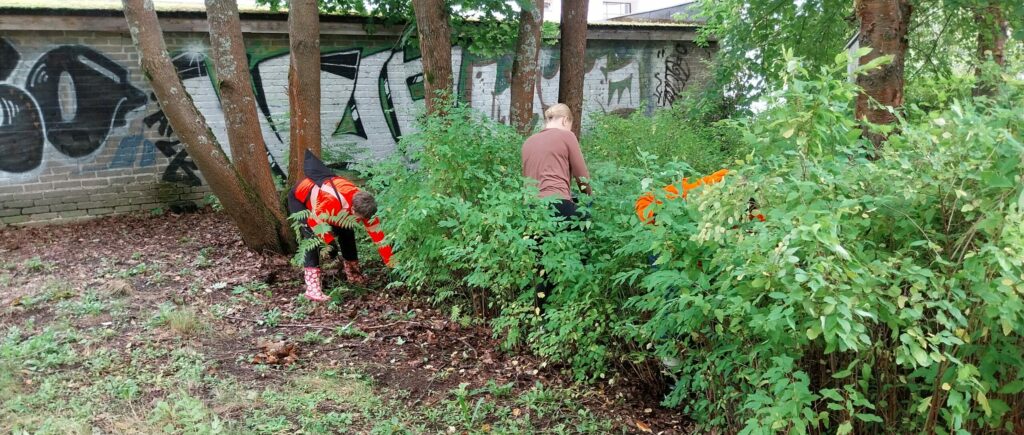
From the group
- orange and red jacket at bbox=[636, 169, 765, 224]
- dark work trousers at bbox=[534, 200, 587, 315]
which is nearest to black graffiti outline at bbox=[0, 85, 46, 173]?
dark work trousers at bbox=[534, 200, 587, 315]

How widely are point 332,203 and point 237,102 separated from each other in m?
2.00

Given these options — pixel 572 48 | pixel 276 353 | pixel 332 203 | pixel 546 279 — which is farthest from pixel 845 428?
pixel 572 48

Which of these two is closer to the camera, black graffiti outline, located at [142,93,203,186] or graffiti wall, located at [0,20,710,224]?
graffiti wall, located at [0,20,710,224]

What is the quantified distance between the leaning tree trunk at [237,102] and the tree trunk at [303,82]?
346 millimetres

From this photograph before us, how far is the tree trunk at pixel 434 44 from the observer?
718 cm

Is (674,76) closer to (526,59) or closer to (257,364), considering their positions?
(526,59)

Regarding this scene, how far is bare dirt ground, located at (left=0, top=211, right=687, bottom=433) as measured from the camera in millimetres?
3859

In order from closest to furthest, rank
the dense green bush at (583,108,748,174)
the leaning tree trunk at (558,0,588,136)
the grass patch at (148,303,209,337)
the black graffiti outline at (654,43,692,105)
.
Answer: the grass patch at (148,303,209,337), the dense green bush at (583,108,748,174), the leaning tree trunk at (558,0,588,136), the black graffiti outline at (654,43,692,105)

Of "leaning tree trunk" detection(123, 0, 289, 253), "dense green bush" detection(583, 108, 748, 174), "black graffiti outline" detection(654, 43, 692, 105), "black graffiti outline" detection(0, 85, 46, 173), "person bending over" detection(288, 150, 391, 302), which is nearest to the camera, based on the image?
"person bending over" detection(288, 150, 391, 302)

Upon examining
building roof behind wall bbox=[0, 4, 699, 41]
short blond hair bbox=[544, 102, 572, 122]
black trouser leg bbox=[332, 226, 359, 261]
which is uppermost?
building roof behind wall bbox=[0, 4, 699, 41]

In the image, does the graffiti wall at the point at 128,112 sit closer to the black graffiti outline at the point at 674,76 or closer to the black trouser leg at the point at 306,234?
the black trouser leg at the point at 306,234

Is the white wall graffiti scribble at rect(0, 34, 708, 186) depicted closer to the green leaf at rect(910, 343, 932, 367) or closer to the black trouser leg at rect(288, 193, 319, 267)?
the black trouser leg at rect(288, 193, 319, 267)

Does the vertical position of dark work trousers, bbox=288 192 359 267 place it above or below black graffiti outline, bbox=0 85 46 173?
below

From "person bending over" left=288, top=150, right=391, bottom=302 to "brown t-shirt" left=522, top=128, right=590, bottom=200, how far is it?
1.43m
